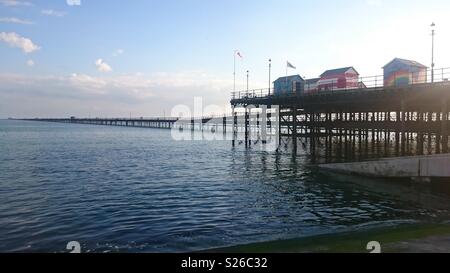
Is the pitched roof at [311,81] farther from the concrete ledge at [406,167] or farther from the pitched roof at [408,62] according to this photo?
the concrete ledge at [406,167]

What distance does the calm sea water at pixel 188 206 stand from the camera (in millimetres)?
15070

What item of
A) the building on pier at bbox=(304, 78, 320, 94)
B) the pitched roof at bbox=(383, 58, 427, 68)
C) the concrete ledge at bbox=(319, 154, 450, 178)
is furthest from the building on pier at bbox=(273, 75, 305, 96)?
the concrete ledge at bbox=(319, 154, 450, 178)

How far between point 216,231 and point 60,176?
19.5 metres

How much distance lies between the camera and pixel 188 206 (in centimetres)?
2056

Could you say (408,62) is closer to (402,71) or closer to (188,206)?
Result: (402,71)

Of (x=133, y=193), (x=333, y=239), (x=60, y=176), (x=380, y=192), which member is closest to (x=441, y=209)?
(x=380, y=192)

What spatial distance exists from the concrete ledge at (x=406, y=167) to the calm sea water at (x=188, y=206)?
0.93 metres

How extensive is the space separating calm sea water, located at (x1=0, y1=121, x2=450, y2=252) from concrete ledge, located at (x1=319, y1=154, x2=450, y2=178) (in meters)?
0.93

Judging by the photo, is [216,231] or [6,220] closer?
[216,231]

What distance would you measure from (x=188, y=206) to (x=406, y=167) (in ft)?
52.7

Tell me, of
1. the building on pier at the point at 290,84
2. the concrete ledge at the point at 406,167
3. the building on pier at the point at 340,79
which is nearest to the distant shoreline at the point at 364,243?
the concrete ledge at the point at 406,167
